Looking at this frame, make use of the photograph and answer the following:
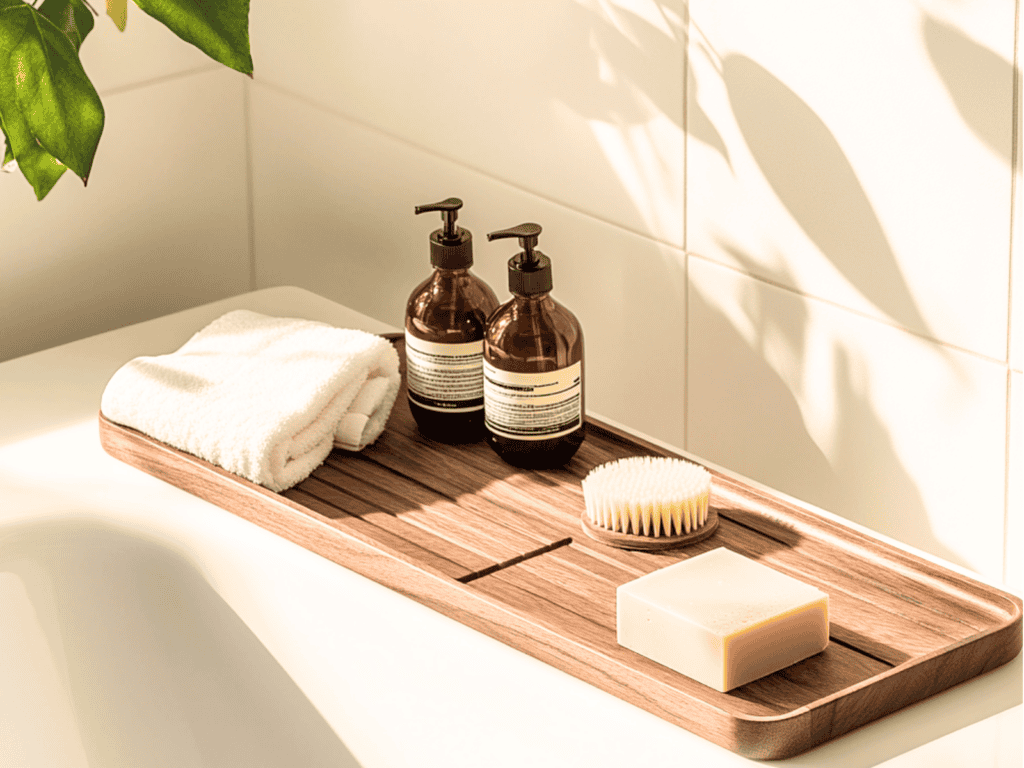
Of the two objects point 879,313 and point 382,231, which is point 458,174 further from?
point 879,313

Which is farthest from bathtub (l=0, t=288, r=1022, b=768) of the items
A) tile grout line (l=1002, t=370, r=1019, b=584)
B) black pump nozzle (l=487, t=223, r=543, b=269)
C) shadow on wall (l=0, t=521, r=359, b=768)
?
black pump nozzle (l=487, t=223, r=543, b=269)

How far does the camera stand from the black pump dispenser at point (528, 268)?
2.97 ft

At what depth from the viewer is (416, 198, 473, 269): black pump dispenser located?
97 cm

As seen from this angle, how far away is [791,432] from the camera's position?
3.27 feet

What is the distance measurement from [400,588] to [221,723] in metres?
0.18

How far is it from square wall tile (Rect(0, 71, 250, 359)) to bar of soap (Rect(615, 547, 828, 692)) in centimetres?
70

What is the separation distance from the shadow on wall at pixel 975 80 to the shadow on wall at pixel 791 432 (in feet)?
0.59

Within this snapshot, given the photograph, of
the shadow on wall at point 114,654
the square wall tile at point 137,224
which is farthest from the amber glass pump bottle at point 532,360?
the square wall tile at point 137,224

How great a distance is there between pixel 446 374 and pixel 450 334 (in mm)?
30

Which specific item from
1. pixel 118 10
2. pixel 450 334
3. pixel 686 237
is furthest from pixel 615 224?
pixel 118 10

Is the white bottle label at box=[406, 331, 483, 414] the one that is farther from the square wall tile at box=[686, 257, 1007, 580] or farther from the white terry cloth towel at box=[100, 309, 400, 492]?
the square wall tile at box=[686, 257, 1007, 580]

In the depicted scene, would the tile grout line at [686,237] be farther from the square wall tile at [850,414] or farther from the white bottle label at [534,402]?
Answer: the white bottle label at [534,402]

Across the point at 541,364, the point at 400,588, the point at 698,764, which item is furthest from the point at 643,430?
the point at 698,764

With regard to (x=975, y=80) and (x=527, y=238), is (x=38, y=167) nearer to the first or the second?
(x=527, y=238)
